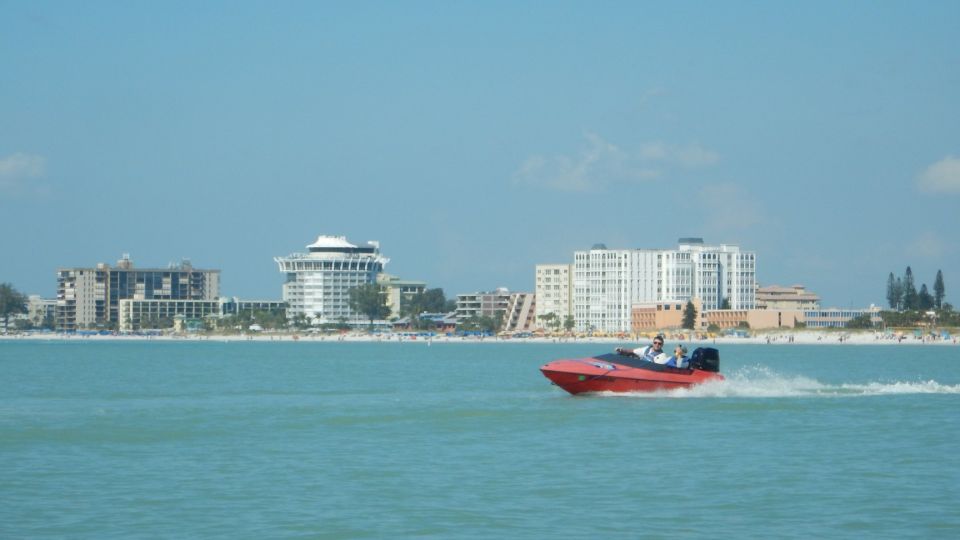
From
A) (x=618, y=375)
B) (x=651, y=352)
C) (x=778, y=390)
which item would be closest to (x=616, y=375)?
(x=618, y=375)

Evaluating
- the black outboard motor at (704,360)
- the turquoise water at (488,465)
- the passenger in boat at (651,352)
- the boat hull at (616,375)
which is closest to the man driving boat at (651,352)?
the passenger in boat at (651,352)

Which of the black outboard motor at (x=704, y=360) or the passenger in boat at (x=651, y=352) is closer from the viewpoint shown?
the passenger in boat at (x=651, y=352)

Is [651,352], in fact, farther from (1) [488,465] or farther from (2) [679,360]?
(1) [488,465]

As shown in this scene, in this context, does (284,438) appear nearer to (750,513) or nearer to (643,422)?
(643,422)

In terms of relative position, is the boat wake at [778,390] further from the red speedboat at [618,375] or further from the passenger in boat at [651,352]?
the passenger in boat at [651,352]

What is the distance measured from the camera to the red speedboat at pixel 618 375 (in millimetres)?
46562

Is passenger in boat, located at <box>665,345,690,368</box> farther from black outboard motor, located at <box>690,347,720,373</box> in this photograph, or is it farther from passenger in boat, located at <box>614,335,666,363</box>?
passenger in boat, located at <box>614,335,666,363</box>

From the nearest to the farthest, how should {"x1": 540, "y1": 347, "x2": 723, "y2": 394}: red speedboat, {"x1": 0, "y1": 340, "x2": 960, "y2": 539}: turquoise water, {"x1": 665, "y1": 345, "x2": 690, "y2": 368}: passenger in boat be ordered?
{"x1": 0, "y1": 340, "x2": 960, "y2": 539}: turquoise water
{"x1": 540, "y1": 347, "x2": 723, "y2": 394}: red speedboat
{"x1": 665, "y1": 345, "x2": 690, "y2": 368}: passenger in boat

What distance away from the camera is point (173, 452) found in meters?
32.7

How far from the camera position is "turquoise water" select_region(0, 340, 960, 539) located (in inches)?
925

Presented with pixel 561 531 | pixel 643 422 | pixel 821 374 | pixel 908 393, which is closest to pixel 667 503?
pixel 561 531

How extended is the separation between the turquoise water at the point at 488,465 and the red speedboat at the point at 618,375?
546 mm

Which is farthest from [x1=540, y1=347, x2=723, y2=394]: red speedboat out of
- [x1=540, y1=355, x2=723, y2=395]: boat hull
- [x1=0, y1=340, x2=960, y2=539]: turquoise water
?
[x1=0, y1=340, x2=960, y2=539]: turquoise water

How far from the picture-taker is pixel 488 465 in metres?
30.5
